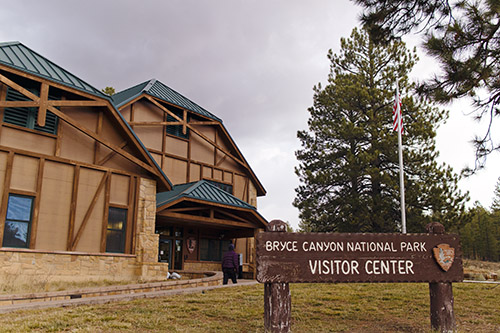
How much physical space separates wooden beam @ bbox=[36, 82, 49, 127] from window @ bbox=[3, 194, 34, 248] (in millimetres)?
2475

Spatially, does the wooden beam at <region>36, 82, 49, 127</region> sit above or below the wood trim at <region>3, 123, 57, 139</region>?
above

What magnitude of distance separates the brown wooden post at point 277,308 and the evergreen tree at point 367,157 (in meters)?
21.4

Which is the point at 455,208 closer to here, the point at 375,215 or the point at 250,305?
the point at 375,215

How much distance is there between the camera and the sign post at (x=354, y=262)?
6.71 meters

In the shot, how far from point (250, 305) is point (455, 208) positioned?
21276mm

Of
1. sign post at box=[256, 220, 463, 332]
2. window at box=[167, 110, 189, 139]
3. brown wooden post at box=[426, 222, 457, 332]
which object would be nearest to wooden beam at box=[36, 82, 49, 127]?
window at box=[167, 110, 189, 139]

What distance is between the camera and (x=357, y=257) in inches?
279

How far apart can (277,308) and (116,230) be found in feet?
36.2

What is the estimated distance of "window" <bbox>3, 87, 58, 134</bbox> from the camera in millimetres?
14117

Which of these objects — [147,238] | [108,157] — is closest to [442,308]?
[147,238]

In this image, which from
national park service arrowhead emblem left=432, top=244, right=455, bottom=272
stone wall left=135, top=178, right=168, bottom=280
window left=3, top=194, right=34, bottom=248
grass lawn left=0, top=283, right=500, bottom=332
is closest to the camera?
national park service arrowhead emblem left=432, top=244, right=455, bottom=272

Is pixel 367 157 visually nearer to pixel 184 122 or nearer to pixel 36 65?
pixel 184 122

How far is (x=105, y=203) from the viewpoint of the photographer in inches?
628

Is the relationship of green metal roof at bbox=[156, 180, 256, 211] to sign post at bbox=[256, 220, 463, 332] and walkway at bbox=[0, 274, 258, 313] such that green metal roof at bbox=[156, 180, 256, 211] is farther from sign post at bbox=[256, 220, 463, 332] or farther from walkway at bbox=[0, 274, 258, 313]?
sign post at bbox=[256, 220, 463, 332]
